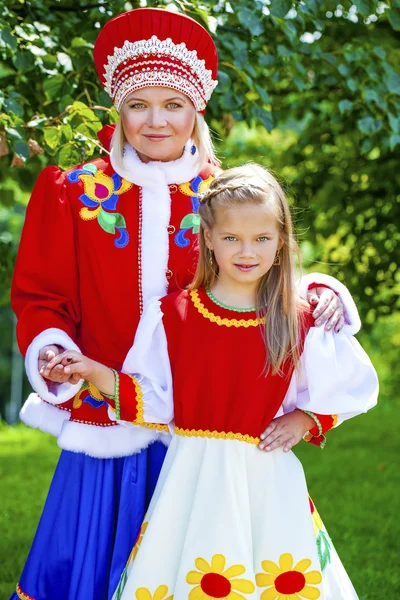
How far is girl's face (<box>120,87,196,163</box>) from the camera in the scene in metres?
2.50

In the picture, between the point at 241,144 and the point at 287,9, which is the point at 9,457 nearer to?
the point at 241,144

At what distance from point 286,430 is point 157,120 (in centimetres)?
88

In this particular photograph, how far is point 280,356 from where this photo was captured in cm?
234

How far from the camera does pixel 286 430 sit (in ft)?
7.86

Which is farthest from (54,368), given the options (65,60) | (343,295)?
(65,60)

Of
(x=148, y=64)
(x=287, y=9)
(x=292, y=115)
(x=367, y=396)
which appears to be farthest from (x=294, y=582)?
(x=292, y=115)

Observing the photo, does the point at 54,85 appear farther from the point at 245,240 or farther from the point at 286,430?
the point at 286,430

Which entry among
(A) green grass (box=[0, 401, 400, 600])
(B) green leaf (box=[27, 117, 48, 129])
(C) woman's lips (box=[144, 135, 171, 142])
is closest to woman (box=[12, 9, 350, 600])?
(C) woman's lips (box=[144, 135, 171, 142])

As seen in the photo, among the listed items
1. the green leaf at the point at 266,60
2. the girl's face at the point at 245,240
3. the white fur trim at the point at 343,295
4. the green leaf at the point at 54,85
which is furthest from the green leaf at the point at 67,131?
the green leaf at the point at 266,60

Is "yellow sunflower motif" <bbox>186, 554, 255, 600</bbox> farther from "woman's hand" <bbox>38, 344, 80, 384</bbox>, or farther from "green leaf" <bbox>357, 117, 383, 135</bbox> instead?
"green leaf" <bbox>357, 117, 383, 135</bbox>

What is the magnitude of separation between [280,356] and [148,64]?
853 mm

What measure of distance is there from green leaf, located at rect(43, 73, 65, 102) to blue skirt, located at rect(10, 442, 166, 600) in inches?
56.2

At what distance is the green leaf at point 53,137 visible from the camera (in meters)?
3.04

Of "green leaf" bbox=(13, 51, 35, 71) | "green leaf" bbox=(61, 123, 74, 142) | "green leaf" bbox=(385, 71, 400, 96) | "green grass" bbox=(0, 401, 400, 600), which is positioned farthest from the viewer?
"green grass" bbox=(0, 401, 400, 600)
